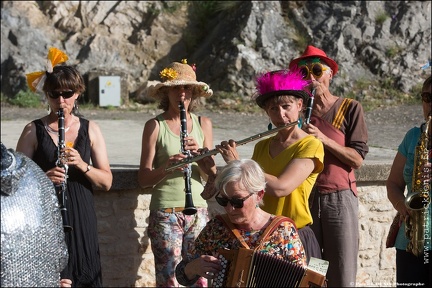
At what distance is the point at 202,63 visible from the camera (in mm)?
13422

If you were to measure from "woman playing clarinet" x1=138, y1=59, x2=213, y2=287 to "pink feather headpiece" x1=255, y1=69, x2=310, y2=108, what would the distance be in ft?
1.92

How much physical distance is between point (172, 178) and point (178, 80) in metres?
0.58

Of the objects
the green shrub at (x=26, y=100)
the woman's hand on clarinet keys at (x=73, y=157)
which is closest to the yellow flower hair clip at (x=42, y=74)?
the woman's hand on clarinet keys at (x=73, y=157)

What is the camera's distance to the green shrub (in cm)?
1270

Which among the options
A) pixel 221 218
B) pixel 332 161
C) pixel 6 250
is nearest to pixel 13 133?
pixel 332 161

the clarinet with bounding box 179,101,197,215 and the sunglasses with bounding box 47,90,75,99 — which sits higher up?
the sunglasses with bounding box 47,90,75,99

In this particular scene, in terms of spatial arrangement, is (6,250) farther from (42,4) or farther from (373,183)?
(42,4)

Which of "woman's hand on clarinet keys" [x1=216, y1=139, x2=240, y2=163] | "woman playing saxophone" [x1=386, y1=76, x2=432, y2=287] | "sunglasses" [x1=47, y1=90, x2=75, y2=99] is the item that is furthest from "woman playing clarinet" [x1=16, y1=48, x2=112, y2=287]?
"woman playing saxophone" [x1=386, y1=76, x2=432, y2=287]

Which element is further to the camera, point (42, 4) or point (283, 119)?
point (42, 4)

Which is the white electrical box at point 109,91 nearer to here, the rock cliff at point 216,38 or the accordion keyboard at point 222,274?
the rock cliff at point 216,38

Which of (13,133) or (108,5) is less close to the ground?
(108,5)

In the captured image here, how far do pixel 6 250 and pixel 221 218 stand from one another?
163cm

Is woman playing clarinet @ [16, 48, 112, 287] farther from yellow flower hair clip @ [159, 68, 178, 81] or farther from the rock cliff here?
the rock cliff

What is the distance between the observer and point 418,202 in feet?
13.8
